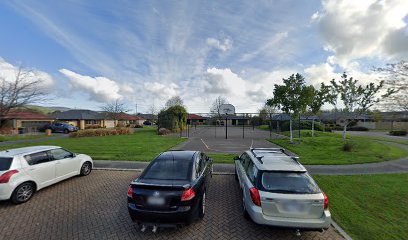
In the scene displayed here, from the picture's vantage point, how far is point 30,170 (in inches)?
222

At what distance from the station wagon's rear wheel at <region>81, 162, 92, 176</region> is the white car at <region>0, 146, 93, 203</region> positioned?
0.40m

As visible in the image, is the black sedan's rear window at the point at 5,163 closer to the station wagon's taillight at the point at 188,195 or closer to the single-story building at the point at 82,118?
the station wagon's taillight at the point at 188,195

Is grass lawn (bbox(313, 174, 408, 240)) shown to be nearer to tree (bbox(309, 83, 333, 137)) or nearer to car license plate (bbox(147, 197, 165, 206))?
car license plate (bbox(147, 197, 165, 206))

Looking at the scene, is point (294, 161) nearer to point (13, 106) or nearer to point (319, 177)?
point (319, 177)

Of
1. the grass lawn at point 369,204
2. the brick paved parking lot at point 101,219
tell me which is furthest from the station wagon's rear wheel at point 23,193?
the grass lawn at point 369,204

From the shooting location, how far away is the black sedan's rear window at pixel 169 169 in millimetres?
4355

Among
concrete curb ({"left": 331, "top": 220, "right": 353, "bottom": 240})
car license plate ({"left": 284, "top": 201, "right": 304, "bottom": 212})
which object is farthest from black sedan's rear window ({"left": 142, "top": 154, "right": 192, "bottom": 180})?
concrete curb ({"left": 331, "top": 220, "right": 353, "bottom": 240})

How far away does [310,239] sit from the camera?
150 inches

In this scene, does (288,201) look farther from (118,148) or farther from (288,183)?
(118,148)

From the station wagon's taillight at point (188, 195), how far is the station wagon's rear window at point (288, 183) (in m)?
1.48

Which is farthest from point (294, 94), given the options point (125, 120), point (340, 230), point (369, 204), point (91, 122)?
point (125, 120)

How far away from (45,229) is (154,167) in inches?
101

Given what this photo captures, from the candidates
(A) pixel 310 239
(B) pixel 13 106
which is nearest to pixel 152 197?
(A) pixel 310 239

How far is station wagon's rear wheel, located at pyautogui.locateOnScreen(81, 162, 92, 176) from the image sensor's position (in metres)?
7.71
